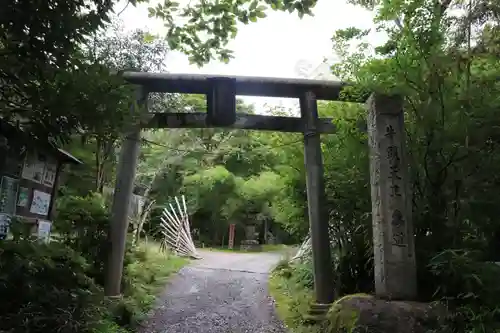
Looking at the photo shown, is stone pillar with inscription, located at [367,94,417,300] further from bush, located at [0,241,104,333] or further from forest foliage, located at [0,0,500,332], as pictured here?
bush, located at [0,241,104,333]

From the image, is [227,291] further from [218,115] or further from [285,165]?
[218,115]

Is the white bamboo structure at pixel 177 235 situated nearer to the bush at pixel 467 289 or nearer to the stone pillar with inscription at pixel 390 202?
the stone pillar with inscription at pixel 390 202

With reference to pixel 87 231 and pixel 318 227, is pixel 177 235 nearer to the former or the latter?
pixel 87 231

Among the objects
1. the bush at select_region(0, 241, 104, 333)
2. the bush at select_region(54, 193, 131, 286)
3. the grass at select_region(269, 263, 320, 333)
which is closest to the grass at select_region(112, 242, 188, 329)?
the bush at select_region(54, 193, 131, 286)

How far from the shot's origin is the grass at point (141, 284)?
7188 millimetres

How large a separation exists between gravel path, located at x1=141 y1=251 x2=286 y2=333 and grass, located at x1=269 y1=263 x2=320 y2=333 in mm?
182

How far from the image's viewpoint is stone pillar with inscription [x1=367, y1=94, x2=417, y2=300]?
5215 mm

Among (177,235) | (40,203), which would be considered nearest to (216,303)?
(40,203)

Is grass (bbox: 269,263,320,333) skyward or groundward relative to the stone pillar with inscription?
groundward

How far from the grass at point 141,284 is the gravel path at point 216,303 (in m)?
0.22

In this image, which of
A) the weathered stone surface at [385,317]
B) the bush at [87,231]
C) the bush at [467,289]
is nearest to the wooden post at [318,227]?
the bush at [467,289]

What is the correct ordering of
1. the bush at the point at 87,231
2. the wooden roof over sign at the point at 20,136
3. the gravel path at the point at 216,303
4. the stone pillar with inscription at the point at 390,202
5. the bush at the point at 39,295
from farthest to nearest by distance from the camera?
the gravel path at the point at 216,303 < the bush at the point at 87,231 < the stone pillar with inscription at the point at 390,202 < the bush at the point at 39,295 < the wooden roof over sign at the point at 20,136

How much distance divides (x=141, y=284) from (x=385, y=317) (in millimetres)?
5945

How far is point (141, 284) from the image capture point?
914 centimetres
